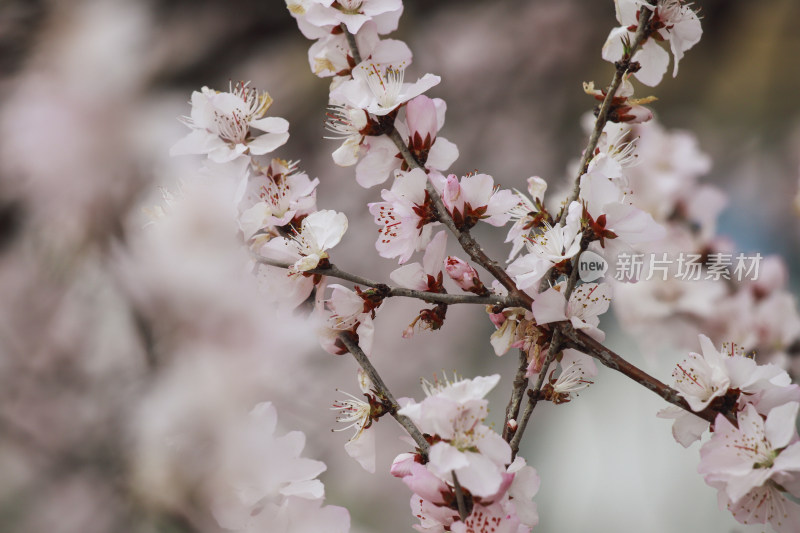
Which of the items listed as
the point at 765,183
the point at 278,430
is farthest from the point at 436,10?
the point at 278,430

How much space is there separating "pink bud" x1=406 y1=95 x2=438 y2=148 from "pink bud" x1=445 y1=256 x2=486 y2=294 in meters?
0.08

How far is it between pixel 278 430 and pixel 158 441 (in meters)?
0.19

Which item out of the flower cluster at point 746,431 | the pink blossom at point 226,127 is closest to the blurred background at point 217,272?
the pink blossom at point 226,127

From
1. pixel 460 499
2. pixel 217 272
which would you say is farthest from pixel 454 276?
pixel 217 272

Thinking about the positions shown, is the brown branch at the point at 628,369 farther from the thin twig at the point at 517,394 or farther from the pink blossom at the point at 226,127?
the pink blossom at the point at 226,127

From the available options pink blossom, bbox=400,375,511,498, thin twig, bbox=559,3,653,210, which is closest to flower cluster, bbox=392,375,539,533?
pink blossom, bbox=400,375,511,498

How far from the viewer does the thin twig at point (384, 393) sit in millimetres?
324

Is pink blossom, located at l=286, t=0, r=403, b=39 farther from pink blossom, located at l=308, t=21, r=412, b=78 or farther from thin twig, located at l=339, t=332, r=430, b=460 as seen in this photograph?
thin twig, located at l=339, t=332, r=430, b=460

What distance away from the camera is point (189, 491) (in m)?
0.52

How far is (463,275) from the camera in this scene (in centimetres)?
34

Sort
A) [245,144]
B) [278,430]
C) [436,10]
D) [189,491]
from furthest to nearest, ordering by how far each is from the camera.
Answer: [436,10]
[278,430]
[189,491]
[245,144]

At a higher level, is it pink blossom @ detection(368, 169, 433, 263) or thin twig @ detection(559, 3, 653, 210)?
thin twig @ detection(559, 3, 653, 210)

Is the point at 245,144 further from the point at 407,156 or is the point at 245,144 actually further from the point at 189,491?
the point at 189,491

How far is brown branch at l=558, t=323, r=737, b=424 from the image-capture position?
32 centimetres
